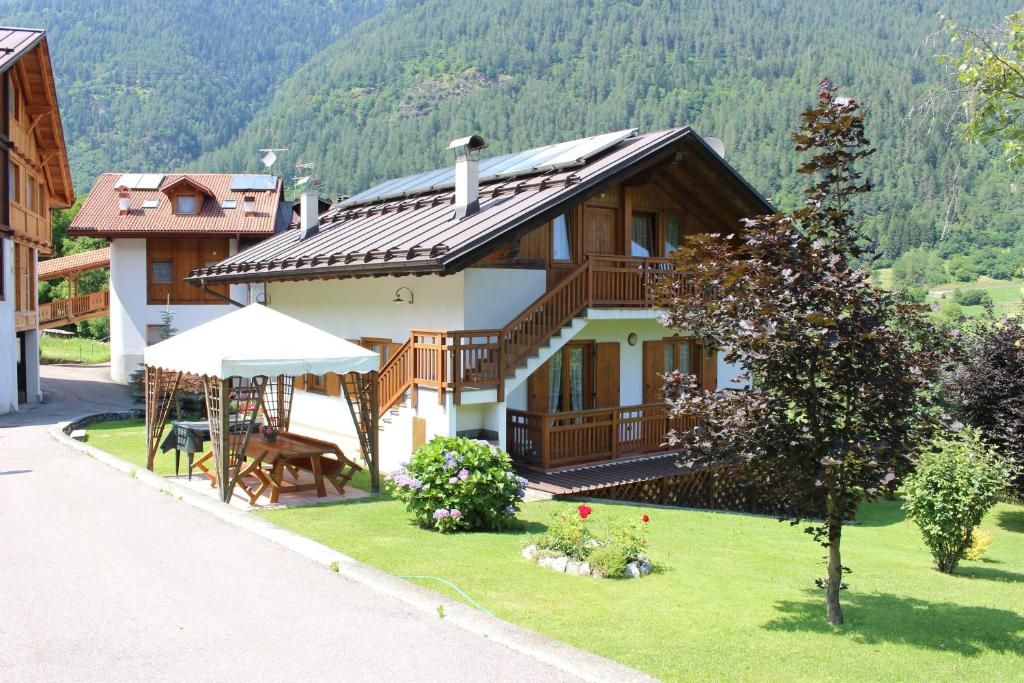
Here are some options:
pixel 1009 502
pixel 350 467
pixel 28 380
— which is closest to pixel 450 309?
pixel 350 467

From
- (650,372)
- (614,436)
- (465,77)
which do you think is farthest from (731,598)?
(465,77)

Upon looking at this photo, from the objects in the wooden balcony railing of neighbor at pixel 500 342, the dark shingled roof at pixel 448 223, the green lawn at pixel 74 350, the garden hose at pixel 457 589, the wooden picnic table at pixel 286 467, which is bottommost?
the garden hose at pixel 457 589

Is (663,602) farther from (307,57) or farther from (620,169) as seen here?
(307,57)

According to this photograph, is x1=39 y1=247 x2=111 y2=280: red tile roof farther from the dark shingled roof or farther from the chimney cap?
the chimney cap

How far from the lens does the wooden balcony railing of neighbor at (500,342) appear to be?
14.0 m

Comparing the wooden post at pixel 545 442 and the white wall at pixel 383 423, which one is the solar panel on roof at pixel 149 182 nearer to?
the white wall at pixel 383 423

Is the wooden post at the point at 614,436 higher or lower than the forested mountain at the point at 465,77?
lower

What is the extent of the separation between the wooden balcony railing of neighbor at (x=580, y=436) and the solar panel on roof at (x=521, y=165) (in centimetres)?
461

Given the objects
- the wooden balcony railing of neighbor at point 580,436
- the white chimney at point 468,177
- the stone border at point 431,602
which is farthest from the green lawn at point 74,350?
the stone border at point 431,602

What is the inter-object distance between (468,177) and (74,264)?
31.7m

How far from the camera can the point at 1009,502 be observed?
18.8 meters

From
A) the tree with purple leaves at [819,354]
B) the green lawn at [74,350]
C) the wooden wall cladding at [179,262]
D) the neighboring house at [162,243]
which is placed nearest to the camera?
the tree with purple leaves at [819,354]

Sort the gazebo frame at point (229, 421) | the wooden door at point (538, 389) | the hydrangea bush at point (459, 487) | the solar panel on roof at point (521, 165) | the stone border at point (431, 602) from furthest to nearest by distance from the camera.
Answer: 1. the solar panel on roof at point (521, 165)
2. the wooden door at point (538, 389)
3. the gazebo frame at point (229, 421)
4. the hydrangea bush at point (459, 487)
5. the stone border at point (431, 602)

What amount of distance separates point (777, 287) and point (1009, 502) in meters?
14.8
